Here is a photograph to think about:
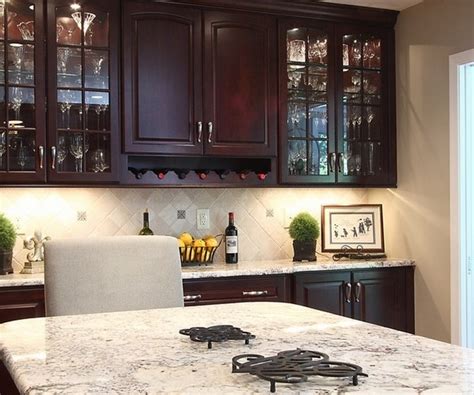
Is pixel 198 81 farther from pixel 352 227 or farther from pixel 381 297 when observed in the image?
pixel 381 297

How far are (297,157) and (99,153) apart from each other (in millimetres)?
1230

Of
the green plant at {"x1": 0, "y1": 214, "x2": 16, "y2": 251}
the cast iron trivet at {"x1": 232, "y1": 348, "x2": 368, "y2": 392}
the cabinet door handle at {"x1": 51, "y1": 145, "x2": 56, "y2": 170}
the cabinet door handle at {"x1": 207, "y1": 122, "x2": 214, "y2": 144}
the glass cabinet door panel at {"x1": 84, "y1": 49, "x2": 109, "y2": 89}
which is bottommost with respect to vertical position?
the cast iron trivet at {"x1": 232, "y1": 348, "x2": 368, "y2": 392}

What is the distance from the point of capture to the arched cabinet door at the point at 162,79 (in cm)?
351

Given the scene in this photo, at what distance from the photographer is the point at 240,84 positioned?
377cm

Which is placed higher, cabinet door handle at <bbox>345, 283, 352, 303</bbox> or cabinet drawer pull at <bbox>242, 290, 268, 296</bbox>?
cabinet drawer pull at <bbox>242, 290, 268, 296</bbox>

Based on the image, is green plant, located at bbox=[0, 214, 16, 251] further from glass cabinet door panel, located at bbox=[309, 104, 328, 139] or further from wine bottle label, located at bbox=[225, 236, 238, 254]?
glass cabinet door panel, located at bbox=[309, 104, 328, 139]

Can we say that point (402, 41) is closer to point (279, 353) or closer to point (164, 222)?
point (164, 222)

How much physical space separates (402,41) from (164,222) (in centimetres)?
196

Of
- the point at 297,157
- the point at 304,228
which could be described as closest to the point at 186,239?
the point at 304,228

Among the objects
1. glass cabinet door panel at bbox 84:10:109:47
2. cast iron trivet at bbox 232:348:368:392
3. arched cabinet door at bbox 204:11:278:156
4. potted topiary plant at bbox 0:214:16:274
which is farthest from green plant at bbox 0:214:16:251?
cast iron trivet at bbox 232:348:368:392

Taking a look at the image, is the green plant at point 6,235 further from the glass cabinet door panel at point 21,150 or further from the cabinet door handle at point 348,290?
the cabinet door handle at point 348,290

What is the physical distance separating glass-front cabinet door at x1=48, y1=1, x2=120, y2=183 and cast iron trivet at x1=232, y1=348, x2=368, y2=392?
2.30m

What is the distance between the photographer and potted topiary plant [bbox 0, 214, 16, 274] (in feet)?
10.6

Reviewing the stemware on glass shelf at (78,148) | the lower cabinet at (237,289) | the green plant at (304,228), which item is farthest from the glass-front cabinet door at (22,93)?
the green plant at (304,228)
